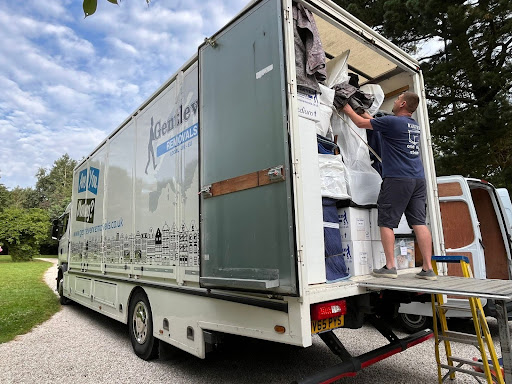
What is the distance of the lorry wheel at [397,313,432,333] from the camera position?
18.0ft

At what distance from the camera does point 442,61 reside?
9203 mm

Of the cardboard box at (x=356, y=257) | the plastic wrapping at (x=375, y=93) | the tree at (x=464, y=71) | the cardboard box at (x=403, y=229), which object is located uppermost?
the tree at (x=464, y=71)

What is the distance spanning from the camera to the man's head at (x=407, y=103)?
3.62 meters

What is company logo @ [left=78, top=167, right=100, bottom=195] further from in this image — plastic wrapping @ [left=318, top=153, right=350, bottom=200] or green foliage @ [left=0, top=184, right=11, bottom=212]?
green foliage @ [left=0, top=184, right=11, bottom=212]

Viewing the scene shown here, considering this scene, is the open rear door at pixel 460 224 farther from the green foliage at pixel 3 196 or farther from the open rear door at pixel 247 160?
the green foliage at pixel 3 196

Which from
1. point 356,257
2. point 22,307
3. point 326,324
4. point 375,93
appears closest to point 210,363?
point 326,324

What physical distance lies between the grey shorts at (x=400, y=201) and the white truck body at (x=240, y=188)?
1.52 feet

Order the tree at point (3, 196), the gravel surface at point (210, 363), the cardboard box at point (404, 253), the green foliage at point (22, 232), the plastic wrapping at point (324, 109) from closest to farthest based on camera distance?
1. the plastic wrapping at point (324, 109)
2. the cardboard box at point (404, 253)
3. the gravel surface at point (210, 363)
4. the green foliage at point (22, 232)
5. the tree at point (3, 196)

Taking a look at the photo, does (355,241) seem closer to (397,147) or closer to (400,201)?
(400,201)

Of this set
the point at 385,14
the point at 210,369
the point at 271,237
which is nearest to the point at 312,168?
the point at 271,237

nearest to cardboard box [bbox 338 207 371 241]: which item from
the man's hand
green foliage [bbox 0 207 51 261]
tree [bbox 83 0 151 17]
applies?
the man's hand

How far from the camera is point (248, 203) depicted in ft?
9.51

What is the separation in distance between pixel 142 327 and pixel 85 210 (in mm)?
3539

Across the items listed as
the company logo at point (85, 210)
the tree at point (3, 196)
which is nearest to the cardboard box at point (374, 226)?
the company logo at point (85, 210)
